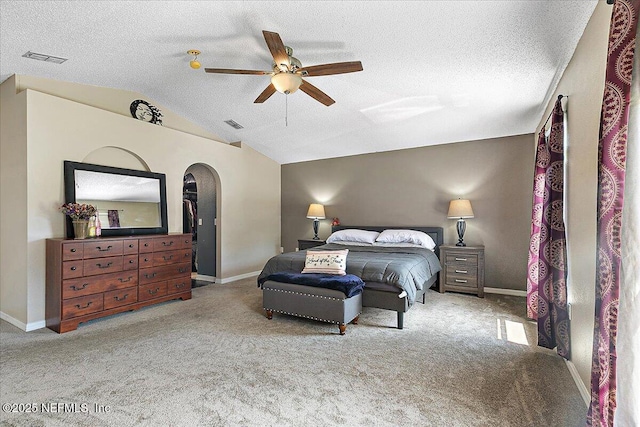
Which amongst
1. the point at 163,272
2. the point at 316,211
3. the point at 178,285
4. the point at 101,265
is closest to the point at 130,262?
the point at 101,265

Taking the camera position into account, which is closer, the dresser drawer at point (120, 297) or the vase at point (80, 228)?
the vase at point (80, 228)

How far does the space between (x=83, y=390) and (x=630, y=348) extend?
3053 millimetres

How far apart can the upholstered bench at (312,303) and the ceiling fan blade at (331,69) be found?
6.86 feet

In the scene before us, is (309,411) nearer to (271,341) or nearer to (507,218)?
(271,341)

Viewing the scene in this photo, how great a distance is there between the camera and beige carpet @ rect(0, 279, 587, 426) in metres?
1.92

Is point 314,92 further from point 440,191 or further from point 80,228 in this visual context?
point 440,191

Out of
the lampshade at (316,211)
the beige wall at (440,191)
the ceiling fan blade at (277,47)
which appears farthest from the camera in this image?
the lampshade at (316,211)

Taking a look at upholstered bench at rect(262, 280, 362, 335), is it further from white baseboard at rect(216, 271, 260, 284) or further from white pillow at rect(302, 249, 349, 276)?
white baseboard at rect(216, 271, 260, 284)

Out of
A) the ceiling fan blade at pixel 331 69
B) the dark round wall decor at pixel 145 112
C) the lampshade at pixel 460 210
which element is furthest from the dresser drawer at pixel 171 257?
the lampshade at pixel 460 210

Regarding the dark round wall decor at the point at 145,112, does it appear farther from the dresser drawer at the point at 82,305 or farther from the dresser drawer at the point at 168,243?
the dresser drawer at the point at 82,305

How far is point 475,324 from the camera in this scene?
3498mm

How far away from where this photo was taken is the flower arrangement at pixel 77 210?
11.4 ft

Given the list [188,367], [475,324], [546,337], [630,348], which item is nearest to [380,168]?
[475,324]

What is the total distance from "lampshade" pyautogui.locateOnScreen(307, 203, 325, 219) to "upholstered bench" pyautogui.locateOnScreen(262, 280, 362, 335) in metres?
2.70
